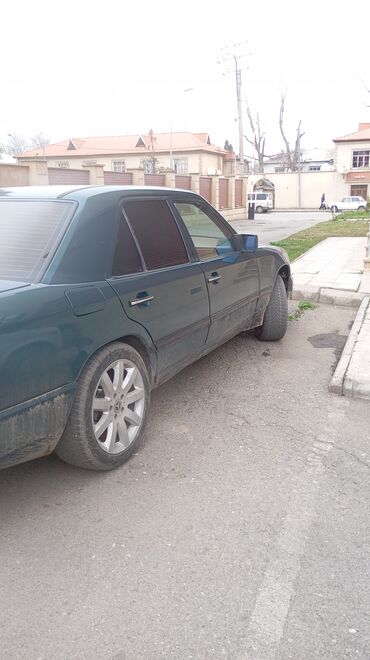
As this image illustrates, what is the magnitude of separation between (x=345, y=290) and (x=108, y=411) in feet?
19.3

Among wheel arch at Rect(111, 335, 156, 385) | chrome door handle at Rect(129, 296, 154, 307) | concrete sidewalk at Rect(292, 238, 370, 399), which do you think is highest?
chrome door handle at Rect(129, 296, 154, 307)

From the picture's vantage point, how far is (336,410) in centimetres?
397

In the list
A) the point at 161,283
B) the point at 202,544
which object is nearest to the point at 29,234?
the point at 161,283

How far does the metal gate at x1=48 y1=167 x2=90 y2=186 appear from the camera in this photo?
72.2ft

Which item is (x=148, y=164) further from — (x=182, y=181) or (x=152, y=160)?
(x=182, y=181)

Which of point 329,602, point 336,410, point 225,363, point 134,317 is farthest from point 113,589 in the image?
point 225,363

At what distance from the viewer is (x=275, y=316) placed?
17.8ft

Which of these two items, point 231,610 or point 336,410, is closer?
point 231,610

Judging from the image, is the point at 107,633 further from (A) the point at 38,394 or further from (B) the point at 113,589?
(A) the point at 38,394

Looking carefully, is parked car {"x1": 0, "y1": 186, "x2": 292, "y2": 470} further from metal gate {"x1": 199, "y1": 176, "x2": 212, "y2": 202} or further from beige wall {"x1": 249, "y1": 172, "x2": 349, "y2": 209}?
beige wall {"x1": 249, "y1": 172, "x2": 349, "y2": 209}

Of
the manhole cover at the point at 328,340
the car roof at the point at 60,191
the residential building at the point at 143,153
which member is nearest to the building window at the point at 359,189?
the residential building at the point at 143,153

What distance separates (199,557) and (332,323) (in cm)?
474

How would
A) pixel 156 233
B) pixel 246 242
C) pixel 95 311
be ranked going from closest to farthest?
pixel 95 311 < pixel 156 233 < pixel 246 242

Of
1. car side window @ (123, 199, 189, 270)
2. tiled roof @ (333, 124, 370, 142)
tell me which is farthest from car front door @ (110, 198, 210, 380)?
tiled roof @ (333, 124, 370, 142)
